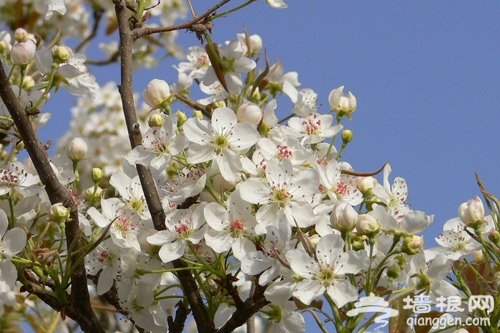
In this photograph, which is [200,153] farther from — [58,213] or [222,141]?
[58,213]

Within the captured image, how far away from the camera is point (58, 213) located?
154 centimetres

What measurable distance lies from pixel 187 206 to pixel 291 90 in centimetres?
67

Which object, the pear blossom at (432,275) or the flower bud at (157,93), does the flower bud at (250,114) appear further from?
the pear blossom at (432,275)

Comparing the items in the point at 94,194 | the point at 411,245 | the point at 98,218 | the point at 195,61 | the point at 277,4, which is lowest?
the point at 411,245

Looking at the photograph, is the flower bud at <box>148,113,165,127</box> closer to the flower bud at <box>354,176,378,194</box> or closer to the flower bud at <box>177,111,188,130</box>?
the flower bud at <box>177,111,188,130</box>

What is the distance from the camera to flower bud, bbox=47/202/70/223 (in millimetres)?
1543

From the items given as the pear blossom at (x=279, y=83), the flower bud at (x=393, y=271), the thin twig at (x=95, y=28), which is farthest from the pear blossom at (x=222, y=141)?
the thin twig at (x=95, y=28)

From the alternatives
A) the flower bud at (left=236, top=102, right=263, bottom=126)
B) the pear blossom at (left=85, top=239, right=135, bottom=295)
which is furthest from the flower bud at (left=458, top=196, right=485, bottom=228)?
the pear blossom at (left=85, top=239, right=135, bottom=295)

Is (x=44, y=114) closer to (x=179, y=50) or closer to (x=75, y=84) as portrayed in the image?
(x=75, y=84)

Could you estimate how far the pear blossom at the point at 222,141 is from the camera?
156cm

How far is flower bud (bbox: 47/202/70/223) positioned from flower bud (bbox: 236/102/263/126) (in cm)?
38

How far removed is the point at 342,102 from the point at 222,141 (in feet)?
1.58

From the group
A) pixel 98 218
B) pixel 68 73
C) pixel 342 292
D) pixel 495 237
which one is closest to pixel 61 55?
pixel 68 73

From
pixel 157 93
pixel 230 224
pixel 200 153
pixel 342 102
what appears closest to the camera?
pixel 230 224
